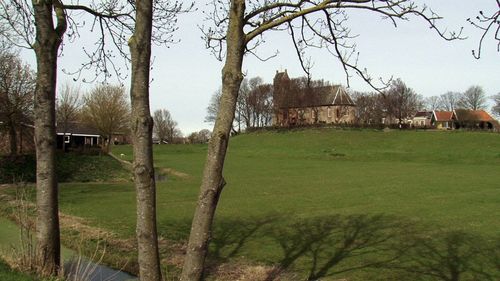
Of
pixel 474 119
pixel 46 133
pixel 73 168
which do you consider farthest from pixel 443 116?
pixel 46 133

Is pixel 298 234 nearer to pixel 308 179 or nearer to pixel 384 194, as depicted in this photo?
pixel 384 194

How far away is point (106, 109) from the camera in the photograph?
73.1 meters

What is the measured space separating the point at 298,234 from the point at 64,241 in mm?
6141

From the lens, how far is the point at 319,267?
10398 mm

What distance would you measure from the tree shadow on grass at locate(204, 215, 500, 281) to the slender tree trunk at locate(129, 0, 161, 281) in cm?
475

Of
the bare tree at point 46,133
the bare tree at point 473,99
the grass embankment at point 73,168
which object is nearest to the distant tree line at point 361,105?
the bare tree at point 473,99

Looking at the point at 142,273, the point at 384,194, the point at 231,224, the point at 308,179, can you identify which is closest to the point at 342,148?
the point at 308,179

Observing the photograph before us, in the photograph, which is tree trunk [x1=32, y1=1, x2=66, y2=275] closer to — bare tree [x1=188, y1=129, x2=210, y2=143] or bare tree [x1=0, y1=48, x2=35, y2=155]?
bare tree [x1=0, y1=48, x2=35, y2=155]

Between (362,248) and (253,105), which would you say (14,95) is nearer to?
(362,248)

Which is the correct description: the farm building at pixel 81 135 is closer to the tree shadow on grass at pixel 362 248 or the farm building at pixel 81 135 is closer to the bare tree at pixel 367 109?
the bare tree at pixel 367 109

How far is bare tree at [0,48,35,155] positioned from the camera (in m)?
38.2

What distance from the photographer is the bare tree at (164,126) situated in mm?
128913

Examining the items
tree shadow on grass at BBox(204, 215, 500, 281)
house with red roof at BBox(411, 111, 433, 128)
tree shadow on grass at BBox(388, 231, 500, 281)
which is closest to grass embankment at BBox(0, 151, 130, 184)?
tree shadow on grass at BBox(204, 215, 500, 281)

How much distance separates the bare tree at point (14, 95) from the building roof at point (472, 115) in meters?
94.0
